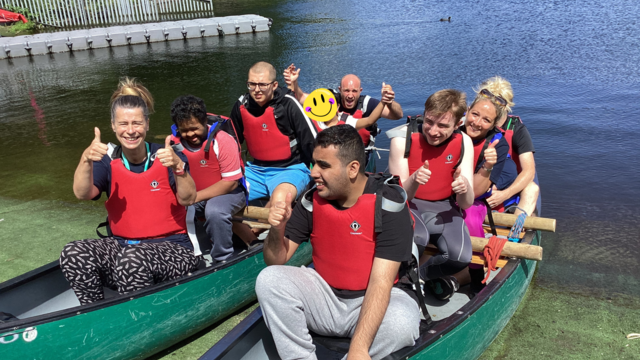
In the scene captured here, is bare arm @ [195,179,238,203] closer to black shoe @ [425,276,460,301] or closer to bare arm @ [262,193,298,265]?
bare arm @ [262,193,298,265]

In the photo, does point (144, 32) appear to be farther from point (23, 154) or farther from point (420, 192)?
point (420, 192)

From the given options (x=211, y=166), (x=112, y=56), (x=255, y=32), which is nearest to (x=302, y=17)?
(x=255, y=32)

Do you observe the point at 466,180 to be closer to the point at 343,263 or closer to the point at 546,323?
the point at 343,263

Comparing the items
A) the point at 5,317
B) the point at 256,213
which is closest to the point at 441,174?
the point at 256,213

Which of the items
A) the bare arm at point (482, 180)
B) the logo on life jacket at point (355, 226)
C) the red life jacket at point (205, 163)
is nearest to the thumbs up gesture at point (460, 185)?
the bare arm at point (482, 180)

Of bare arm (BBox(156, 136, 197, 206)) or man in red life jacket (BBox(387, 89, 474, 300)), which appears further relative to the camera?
man in red life jacket (BBox(387, 89, 474, 300))

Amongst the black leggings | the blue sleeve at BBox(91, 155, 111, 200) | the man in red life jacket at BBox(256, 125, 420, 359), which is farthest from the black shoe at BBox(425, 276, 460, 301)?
the blue sleeve at BBox(91, 155, 111, 200)

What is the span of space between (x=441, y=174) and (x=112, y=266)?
264cm

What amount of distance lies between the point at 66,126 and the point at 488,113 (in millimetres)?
10358

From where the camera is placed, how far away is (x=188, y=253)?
420 centimetres

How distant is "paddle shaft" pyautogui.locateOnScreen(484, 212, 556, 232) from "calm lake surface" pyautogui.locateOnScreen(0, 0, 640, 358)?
3.13 ft

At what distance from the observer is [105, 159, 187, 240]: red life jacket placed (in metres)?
4.01

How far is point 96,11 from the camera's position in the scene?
24.0 metres

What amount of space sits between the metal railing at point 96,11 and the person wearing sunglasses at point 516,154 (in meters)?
22.4
